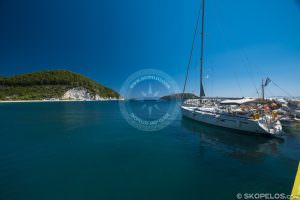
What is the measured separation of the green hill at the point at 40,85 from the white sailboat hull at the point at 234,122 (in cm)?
17161

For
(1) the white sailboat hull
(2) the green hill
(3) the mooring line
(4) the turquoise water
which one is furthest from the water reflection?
(2) the green hill

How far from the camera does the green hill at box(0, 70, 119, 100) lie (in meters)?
149

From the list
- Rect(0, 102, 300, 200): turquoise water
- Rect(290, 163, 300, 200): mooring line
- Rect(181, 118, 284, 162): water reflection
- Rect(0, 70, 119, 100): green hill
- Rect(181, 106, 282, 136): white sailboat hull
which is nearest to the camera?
Rect(290, 163, 300, 200): mooring line

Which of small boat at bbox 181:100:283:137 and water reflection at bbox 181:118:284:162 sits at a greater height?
small boat at bbox 181:100:283:137

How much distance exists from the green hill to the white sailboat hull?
171608 mm

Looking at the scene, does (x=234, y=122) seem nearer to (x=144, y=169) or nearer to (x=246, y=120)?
(x=246, y=120)

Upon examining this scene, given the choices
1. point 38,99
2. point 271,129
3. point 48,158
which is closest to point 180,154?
point 48,158

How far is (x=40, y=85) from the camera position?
171875mm

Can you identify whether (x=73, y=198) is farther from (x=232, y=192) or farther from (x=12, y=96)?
(x=12, y=96)

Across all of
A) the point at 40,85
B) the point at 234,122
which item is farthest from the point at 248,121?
the point at 40,85

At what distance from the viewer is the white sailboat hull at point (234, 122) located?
1691cm

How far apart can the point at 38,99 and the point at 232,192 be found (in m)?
180

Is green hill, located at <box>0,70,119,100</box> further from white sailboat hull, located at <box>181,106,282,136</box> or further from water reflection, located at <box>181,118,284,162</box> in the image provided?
water reflection, located at <box>181,118,284,162</box>

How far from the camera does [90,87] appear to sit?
633 feet
